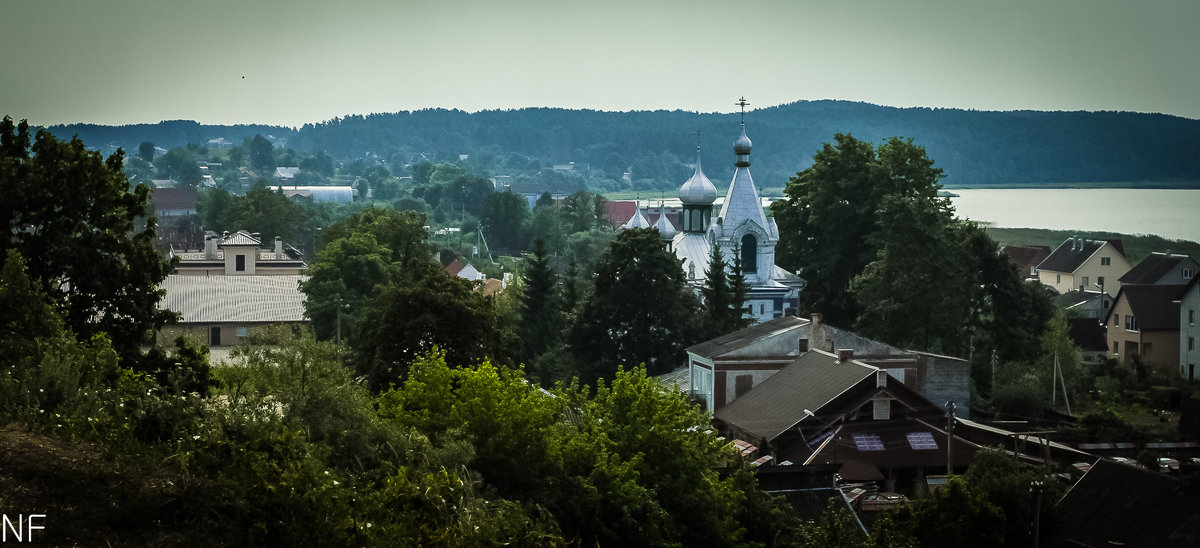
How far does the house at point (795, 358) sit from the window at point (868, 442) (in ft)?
28.8

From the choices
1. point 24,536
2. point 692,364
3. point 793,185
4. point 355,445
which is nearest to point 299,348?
point 355,445

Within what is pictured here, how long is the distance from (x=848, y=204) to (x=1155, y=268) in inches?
1062

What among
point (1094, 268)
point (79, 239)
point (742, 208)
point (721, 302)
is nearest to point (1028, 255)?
point (1094, 268)

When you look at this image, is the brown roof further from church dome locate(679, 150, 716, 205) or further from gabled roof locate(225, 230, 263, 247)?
gabled roof locate(225, 230, 263, 247)

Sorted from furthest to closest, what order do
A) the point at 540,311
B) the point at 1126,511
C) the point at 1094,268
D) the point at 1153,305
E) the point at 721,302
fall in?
1. the point at 1094,268
2. the point at 1153,305
3. the point at 540,311
4. the point at 721,302
5. the point at 1126,511

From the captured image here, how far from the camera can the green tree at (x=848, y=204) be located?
63.8 m

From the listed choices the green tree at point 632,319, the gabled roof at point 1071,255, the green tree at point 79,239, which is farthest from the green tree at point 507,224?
the green tree at point 79,239

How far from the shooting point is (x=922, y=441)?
3997 cm

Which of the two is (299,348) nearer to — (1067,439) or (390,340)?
(390,340)

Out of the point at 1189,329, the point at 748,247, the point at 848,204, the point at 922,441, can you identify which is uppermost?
the point at 848,204

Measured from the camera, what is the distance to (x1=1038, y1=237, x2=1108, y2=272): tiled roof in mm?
99188

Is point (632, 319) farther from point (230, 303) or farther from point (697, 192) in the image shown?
point (697, 192)

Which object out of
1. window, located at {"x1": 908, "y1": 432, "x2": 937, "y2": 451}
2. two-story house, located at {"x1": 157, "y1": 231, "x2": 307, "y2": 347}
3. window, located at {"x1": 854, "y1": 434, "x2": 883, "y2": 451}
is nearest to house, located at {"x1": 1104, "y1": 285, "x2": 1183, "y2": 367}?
window, located at {"x1": 908, "y1": 432, "x2": 937, "y2": 451}

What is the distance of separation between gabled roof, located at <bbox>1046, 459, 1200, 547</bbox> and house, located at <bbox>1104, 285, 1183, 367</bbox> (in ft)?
136
